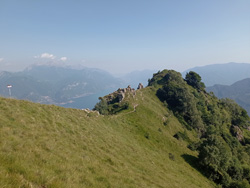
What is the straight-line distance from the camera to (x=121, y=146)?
1000 inches

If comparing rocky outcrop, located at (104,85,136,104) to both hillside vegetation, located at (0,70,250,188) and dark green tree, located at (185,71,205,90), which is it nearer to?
hillside vegetation, located at (0,70,250,188)

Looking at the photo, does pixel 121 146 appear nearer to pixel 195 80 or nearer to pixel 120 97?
pixel 120 97

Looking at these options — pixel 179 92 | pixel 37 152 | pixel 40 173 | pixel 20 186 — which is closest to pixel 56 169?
pixel 40 173

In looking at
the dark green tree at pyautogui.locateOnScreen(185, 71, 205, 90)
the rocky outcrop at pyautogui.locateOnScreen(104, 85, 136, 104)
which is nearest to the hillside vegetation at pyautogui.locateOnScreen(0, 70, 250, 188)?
the rocky outcrop at pyautogui.locateOnScreen(104, 85, 136, 104)

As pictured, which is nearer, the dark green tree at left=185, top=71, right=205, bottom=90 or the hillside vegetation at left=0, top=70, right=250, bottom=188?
the hillside vegetation at left=0, top=70, right=250, bottom=188

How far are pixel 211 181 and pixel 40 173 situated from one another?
4253cm

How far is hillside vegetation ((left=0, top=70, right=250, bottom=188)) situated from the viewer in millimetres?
8670

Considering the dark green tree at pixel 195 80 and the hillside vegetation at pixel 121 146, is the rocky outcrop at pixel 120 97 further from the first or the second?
the dark green tree at pixel 195 80

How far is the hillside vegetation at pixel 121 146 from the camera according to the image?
8.67 meters

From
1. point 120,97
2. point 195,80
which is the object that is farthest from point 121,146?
point 195,80

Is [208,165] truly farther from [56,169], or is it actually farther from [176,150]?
[56,169]

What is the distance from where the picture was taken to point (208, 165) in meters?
39.4

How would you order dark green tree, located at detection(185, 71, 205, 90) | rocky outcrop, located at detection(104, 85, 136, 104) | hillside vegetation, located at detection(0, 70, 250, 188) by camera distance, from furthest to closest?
dark green tree, located at detection(185, 71, 205, 90) → rocky outcrop, located at detection(104, 85, 136, 104) → hillside vegetation, located at detection(0, 70, 250, 188)

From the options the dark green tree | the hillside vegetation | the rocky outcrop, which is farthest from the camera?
the dark green tree
